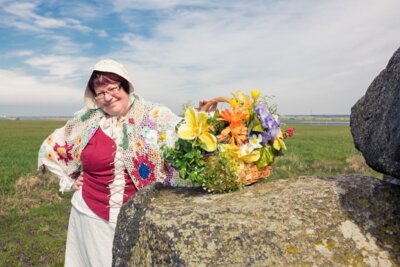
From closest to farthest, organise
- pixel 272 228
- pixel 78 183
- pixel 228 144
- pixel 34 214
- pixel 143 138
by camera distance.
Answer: pixel 272 228
pixel 228 144
pixel 143 138
pixel 78 183
pixel 34 214

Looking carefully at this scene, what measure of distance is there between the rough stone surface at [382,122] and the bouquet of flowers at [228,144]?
0.59 metres

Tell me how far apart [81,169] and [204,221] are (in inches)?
105

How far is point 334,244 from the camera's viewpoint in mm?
2424

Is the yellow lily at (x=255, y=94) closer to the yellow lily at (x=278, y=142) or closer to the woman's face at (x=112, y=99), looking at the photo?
the yellow lily at (x=278, y=142)

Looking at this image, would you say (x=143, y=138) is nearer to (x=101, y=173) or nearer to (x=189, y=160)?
(x=101, y=173)

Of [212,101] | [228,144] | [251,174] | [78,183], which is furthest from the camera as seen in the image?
[78,183]

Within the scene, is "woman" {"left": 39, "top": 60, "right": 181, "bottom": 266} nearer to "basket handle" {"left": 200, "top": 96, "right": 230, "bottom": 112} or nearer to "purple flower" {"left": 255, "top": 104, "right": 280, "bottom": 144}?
"basket handle" {"left": 200, "top": 96, "right": 230, "bottom": 112}

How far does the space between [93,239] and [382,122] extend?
10.2 ft

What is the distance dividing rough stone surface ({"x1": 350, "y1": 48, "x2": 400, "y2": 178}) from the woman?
6.29 ft

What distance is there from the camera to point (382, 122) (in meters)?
2.53

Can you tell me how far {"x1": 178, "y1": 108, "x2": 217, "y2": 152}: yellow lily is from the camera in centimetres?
285

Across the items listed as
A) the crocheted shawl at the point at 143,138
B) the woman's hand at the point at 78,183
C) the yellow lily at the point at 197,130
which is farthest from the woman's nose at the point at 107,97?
the yellow lily at the point at 197,130

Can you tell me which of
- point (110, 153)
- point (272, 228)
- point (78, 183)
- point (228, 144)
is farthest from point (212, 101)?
point (78, 183)

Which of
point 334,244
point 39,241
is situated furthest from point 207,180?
point 39,241
